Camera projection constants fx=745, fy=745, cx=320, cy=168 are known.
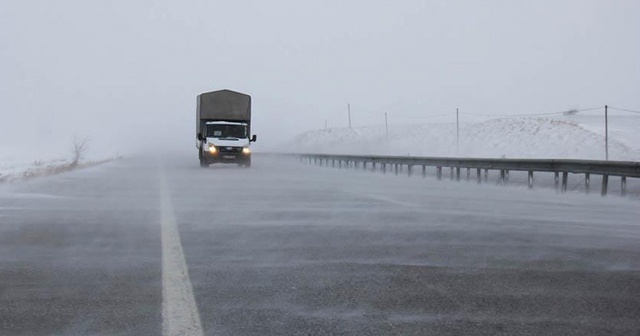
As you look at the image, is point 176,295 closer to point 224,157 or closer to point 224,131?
point 224,157

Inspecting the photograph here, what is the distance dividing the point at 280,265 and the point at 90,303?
6.68 feet

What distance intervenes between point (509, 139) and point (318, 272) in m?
72.2

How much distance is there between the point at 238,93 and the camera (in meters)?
37.2

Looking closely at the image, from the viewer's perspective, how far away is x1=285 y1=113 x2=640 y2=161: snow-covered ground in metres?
59.1

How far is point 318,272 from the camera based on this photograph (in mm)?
6457

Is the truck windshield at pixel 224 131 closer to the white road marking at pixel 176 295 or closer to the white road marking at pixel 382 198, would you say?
the white road marking at pixel 382 198

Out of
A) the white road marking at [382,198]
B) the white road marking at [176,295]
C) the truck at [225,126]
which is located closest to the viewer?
the white road marking at [176,295]

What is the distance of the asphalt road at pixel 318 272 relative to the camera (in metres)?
4.71

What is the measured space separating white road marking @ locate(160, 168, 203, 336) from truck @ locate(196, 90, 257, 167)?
2755 cm

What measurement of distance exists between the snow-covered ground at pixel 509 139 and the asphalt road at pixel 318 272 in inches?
1583

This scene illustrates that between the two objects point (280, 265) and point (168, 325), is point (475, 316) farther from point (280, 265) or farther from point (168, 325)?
point (280, 265)

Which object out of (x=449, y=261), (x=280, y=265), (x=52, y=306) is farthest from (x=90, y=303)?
(x=449, y=261)

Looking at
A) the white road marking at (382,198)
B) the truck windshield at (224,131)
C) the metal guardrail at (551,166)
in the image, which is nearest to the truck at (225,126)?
the truck windshield at (224,131)

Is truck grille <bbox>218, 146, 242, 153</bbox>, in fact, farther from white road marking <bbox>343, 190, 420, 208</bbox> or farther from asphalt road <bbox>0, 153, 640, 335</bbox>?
asphalt road <bbox>0, 153, 640, 335</bbox>
